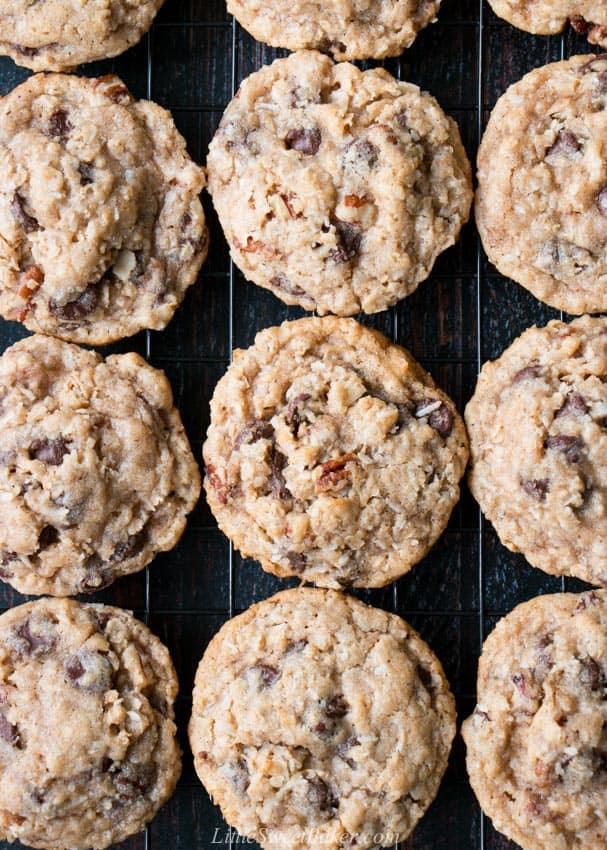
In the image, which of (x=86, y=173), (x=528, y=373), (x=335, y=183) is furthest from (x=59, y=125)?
(x=528, y=373)

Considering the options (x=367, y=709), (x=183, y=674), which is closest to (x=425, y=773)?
(x=367, y=709)

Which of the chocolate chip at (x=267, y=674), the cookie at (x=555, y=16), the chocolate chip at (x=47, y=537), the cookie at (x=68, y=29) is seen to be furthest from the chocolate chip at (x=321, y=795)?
the cookie at (x=555, y=16)

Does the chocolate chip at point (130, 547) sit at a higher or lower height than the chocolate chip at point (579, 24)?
lower

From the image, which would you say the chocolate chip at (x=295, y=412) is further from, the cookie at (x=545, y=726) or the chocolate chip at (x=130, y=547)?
the cookie at (x=545, y=726)

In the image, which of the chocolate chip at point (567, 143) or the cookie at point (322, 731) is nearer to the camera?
the cookie at point (322, 731)

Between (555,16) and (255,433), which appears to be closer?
(255,433)

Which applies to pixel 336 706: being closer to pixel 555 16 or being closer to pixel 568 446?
pixel 568 446
